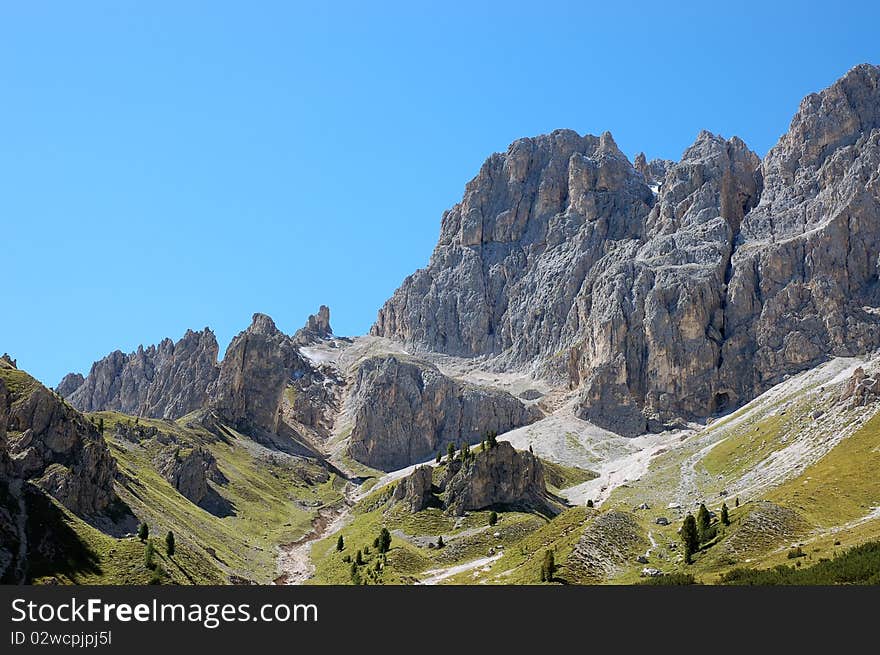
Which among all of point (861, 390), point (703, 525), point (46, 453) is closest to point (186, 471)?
point (46, 453)

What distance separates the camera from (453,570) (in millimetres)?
110438

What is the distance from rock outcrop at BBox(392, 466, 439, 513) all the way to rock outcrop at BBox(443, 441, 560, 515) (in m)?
2.96

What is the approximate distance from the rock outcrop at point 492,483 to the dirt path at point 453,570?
23.6 metres

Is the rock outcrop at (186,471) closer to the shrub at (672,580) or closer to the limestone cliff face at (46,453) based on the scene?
the limestone cliff face at (46,453)

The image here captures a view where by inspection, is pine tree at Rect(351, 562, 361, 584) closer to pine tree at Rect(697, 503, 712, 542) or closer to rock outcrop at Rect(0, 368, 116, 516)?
rock outcrop at Rect(0, 368, 116, 516)

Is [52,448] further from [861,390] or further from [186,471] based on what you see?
[861,390]

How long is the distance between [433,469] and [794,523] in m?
83.8

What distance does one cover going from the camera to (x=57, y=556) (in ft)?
273

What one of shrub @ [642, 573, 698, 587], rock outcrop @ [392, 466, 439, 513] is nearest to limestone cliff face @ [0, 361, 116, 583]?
rock outcrop @ [392, 466, 439, 513]

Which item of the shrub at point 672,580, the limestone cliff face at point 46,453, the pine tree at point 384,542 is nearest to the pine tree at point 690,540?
the shrub at point 672,580

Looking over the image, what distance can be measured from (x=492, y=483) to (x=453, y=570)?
33.5 meters

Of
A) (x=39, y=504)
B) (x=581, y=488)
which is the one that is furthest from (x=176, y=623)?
(x=581, y=488)

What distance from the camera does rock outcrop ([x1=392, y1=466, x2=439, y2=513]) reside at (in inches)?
5635

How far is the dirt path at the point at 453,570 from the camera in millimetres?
105975
